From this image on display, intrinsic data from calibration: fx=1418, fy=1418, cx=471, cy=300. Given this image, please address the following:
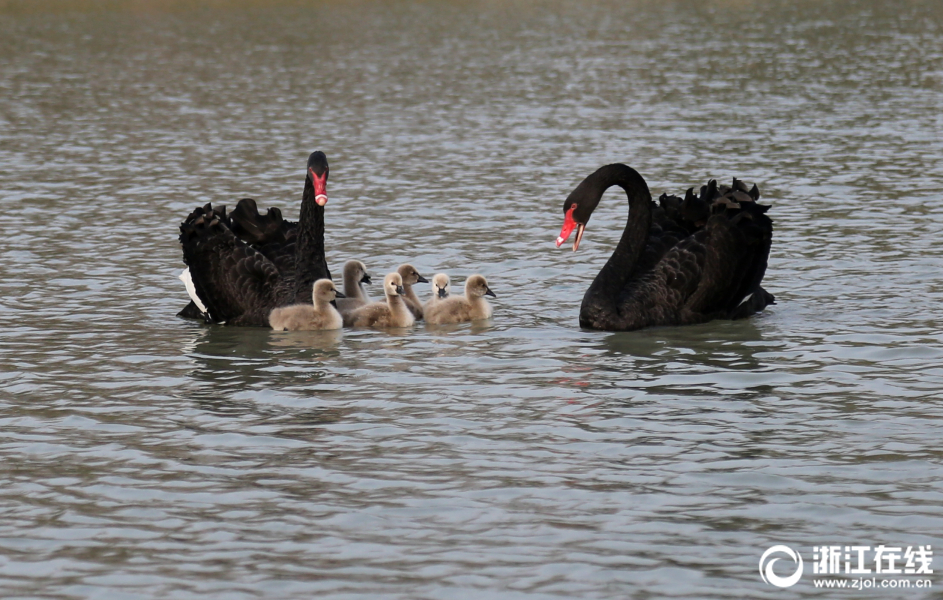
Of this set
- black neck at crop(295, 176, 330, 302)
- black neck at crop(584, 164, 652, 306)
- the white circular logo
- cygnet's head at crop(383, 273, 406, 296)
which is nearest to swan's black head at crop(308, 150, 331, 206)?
black neck at crop(295, 176, 330, 302)

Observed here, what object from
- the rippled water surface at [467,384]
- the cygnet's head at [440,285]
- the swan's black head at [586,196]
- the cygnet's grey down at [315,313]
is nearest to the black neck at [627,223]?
the swan's black head at [586,196]

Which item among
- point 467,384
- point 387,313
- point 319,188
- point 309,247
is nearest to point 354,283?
point 309,247

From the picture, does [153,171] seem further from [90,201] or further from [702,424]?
[702,424]

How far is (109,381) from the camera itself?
9625 mm

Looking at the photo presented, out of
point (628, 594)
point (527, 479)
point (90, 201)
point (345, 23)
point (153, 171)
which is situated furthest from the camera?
point (345, 23)

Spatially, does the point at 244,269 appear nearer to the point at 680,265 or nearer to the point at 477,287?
the point at 477,287

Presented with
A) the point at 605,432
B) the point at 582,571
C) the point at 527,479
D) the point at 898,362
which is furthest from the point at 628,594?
the point at 898,362

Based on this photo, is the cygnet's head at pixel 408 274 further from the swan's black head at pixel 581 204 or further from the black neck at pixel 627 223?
the black neck at pixel 627 223

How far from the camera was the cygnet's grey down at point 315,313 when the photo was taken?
36.0 ft

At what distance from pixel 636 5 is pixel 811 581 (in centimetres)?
4844

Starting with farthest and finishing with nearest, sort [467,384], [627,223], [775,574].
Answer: [627,223] → [467,384] → [775,574]

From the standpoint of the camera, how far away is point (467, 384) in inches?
371

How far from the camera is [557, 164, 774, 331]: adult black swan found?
36.0 feet

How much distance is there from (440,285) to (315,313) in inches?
42.7
